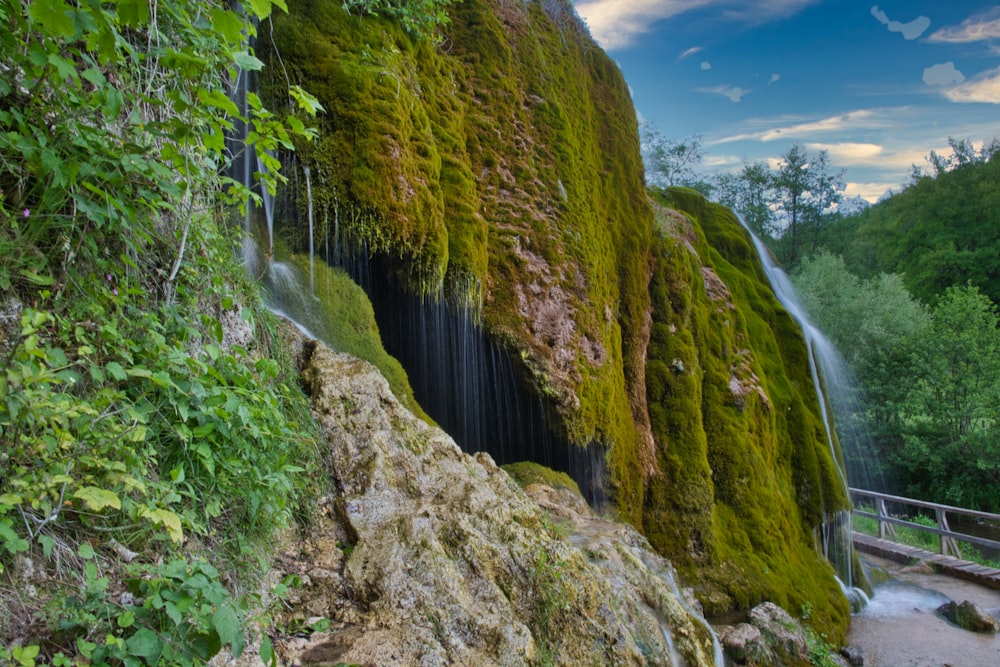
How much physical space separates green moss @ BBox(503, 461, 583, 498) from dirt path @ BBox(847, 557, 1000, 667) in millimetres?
5518

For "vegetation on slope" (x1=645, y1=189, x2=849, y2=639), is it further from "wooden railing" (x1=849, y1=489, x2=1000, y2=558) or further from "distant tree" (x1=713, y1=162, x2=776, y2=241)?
"distant tree" (x1=713, y1=162, x2=776, y2=241)

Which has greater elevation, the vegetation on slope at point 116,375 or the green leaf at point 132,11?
the green leaf at point 132,11

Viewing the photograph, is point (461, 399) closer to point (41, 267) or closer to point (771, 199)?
point (41, 267)

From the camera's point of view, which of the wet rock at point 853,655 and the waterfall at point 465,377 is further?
the wet rock at point 853,655

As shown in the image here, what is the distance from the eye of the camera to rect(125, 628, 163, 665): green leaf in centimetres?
162

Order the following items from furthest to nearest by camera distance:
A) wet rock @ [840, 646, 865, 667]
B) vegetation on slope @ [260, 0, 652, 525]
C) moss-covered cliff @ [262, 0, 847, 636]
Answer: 1. wet rock @ [840, 646, 865, 667]
2. moss-covered cliff @ [262, 0, 847, 636]
3. vegetation on slope @ [260, 0, 652, 525]

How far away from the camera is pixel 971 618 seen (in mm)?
9641

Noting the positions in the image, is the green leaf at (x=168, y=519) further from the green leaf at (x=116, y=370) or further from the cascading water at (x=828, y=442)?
the cascading water at (x=828, y=442)

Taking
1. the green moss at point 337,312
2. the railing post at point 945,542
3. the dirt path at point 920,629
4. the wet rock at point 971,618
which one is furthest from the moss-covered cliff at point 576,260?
the railing post at point 945,542

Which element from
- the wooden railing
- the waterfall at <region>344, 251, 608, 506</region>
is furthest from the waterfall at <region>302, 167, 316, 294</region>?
the wooden railing

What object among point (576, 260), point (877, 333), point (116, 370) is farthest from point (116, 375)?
point (877, 333)

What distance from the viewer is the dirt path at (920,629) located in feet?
27.7

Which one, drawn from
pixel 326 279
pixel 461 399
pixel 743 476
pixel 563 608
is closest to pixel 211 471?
pixel 563 608

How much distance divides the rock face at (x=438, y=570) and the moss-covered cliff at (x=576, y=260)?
7.26ft
